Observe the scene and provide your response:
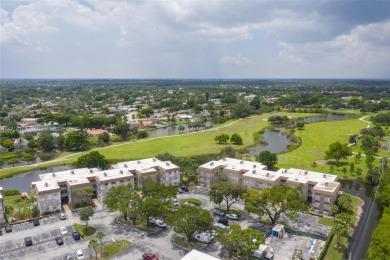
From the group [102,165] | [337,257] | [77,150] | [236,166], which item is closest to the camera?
[337,257]

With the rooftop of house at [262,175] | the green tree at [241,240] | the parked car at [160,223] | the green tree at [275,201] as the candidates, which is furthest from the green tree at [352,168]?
the parked car at [160,223]

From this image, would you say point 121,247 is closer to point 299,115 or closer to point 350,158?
point 350,158

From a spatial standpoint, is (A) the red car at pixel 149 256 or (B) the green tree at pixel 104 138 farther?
(B) the green tree at pixel 104 138

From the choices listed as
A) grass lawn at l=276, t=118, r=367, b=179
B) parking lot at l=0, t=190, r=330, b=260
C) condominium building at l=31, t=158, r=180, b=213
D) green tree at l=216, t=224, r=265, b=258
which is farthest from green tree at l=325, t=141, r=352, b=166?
green tree at l=216, t=224, r=265, b=258

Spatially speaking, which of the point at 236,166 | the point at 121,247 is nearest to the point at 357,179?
the point at 236,166

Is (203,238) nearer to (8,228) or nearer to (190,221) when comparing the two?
(190,221)

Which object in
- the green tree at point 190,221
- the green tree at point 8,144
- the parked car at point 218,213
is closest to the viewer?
the green tree at point 190,221

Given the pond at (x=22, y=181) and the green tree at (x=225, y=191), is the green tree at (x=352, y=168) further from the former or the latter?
the pond at (x=22, y=181)

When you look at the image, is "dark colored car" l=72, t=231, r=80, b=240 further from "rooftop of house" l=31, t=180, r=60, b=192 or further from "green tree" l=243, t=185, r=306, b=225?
"green tree" l=243, t=185, r=306, b=225
